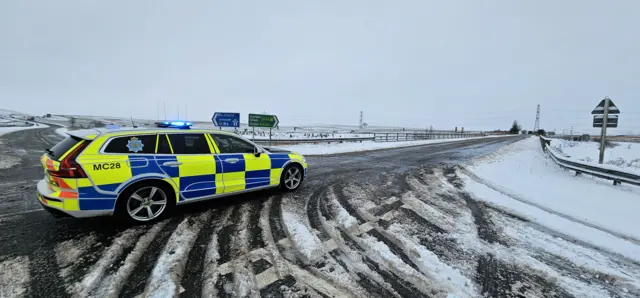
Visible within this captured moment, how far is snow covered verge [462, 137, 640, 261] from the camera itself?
4.02 m

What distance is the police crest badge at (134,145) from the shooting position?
3859mm

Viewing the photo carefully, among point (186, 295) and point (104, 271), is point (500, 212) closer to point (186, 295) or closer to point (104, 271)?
point (186, 295)

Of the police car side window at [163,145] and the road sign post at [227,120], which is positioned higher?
the road sign post at [227,120]

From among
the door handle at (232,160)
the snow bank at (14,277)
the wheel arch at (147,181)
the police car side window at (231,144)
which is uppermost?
the police car side window at (231,144)

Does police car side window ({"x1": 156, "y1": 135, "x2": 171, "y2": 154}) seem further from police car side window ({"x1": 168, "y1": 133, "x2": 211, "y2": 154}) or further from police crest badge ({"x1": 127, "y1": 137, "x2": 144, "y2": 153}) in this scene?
police crest badge ({"x1": 127, "y1": 137, "x2": 144, "y2": 153})

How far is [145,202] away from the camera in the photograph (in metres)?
3.97

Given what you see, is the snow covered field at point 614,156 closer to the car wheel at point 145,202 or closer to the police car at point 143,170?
the police car at point 143,170

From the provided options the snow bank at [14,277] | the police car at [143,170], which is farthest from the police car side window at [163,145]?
the snow bank at [14,277]

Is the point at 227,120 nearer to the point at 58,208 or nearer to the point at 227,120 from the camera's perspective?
the point at 227,120

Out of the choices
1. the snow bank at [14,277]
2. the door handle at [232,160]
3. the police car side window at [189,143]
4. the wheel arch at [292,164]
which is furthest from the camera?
the wheel arch at [292,164]

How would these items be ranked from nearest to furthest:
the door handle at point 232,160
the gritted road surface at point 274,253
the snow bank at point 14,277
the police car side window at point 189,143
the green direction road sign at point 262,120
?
the snow bank at point 14,277 < the gritted road surface at point 274,253 < the police car side window at point 189,143 < the door handle at point 232,160 < the green direction road sign at point 262,120

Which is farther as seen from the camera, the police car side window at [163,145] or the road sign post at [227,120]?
the road sign post at [227,120]

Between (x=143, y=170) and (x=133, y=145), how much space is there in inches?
16.7

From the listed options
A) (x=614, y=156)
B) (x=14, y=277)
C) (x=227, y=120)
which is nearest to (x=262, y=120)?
(x=227, y=120)
